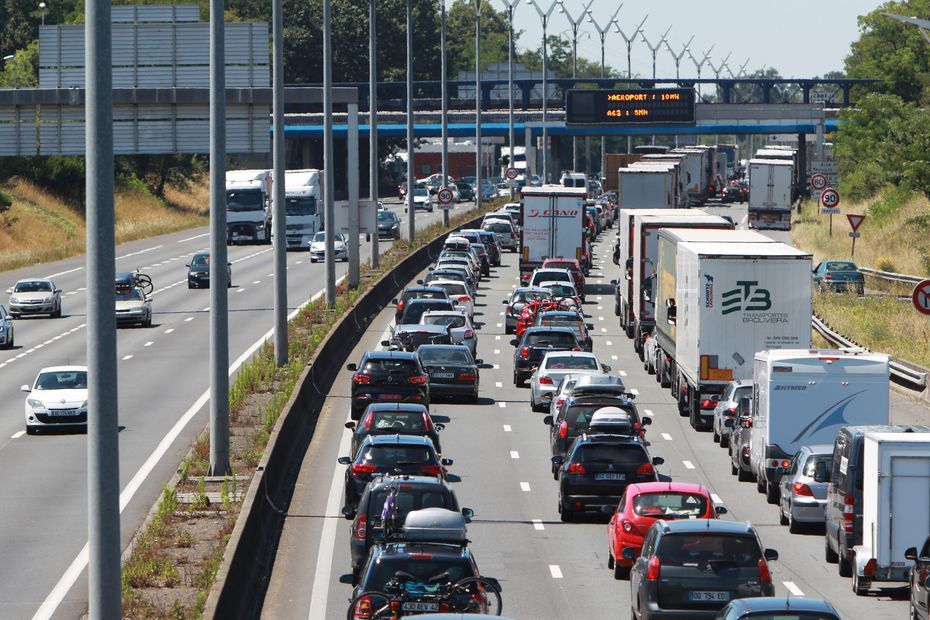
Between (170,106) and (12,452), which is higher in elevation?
(170,106)

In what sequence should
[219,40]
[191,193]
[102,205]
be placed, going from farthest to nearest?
[191,193]
[219,40]
[102,205]

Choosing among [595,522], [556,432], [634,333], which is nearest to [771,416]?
[595,522]

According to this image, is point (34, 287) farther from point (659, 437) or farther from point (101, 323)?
point (101, 323)

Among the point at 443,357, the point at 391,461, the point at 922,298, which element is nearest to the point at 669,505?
the point at 391,461

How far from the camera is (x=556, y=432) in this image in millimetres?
31984

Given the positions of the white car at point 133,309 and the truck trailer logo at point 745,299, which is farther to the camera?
the white car at point 133,309

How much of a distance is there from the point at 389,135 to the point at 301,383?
109 m

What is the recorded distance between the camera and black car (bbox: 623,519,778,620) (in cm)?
1830

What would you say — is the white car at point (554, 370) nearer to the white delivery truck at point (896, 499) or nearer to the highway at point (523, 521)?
Answer: the highway at point (523, 521)

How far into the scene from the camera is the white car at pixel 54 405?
3506 centimetres

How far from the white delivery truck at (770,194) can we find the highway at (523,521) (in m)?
50.8

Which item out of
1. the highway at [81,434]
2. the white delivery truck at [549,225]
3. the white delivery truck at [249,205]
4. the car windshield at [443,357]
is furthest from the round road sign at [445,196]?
the car windshield at [443,357]

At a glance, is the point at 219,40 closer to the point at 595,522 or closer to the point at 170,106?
the point at 595,522

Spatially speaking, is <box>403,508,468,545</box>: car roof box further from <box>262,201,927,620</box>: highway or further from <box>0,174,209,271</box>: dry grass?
<box>0,174,209,271</box>: dry grass
